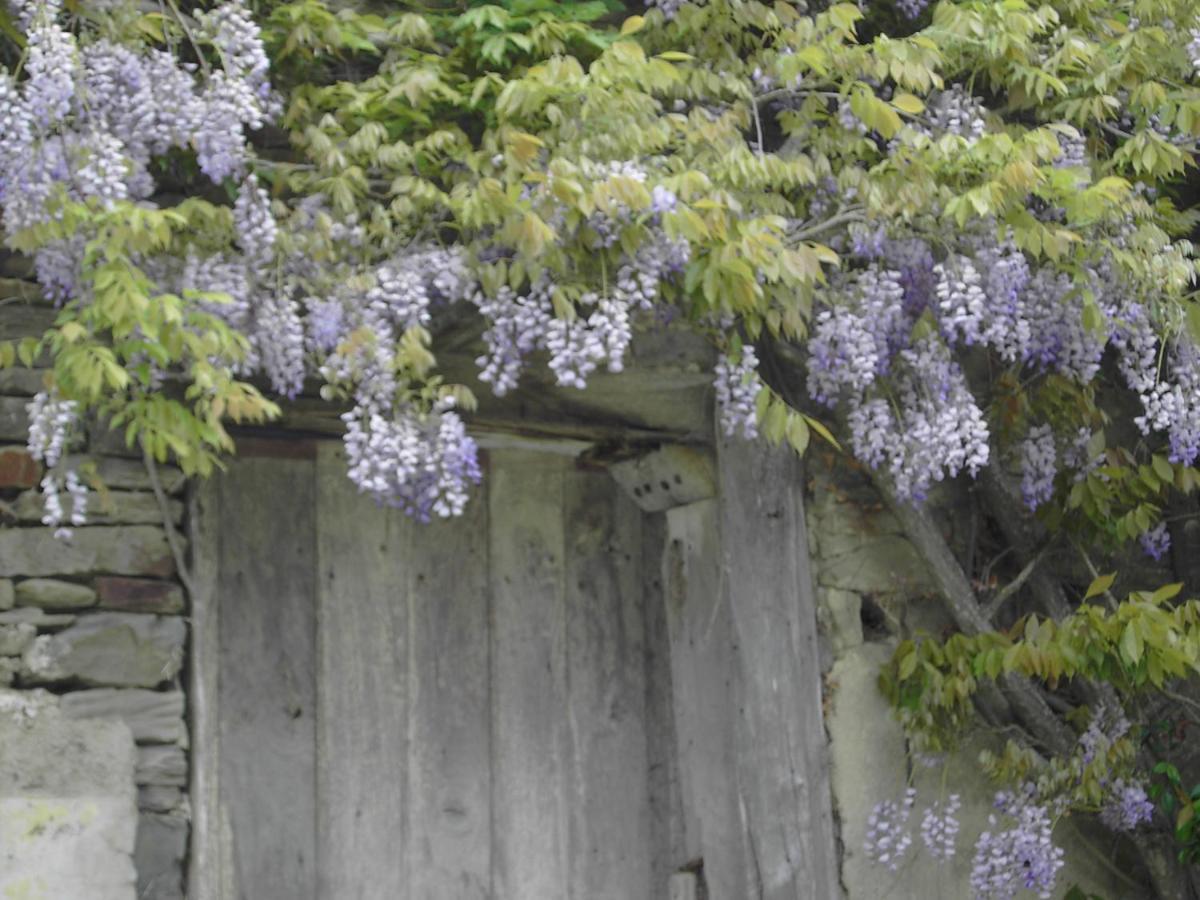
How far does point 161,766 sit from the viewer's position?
134 inches

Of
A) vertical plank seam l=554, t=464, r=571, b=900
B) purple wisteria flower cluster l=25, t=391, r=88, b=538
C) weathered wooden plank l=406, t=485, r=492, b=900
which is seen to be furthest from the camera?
vertical plank seam l=554, t=464, r=571, b=900

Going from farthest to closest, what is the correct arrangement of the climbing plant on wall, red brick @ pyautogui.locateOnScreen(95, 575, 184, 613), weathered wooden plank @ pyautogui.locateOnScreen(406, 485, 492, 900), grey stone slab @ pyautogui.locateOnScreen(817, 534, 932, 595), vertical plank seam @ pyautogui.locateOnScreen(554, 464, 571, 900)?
1. grey stone slab @ pyautogui.locateOnScreen(817, 534, 932, 595)
2. vertical plank seam @ pyautogui.locateOnScreen(554, 464, 571, 900)
3. weathered wooden plank @ pyautogui.locateOnScreen(406, 485, 492, 900)
4. red brick @ pyautogui.locateOnScreen(95, 575, 184, 613)
5. the climbing plant on wall

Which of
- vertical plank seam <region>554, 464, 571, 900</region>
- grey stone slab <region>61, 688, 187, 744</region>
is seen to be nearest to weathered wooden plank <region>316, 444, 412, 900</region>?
vertical plank seam <region>554, 464, 571, 900</region>

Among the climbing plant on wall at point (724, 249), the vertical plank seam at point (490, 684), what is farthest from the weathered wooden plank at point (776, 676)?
the vertical plank seam at point (490, 684)

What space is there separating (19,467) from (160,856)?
731 millimetres

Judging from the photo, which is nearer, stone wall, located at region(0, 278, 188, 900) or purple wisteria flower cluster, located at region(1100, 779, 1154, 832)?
stone wall, located at region(0, 278, 188, 900)

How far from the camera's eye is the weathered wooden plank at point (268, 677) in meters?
3.71

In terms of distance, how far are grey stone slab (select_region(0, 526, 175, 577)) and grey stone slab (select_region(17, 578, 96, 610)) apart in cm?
2

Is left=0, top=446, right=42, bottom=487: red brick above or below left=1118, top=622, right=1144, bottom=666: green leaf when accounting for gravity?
above

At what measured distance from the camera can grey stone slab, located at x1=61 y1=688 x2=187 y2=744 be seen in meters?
3.35

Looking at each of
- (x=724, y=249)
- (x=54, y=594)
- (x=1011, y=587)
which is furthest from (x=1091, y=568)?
(x=54, y=594)

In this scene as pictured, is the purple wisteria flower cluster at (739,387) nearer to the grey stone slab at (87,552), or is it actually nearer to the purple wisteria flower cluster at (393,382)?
the purple wisteria flower cluster at (393,382)

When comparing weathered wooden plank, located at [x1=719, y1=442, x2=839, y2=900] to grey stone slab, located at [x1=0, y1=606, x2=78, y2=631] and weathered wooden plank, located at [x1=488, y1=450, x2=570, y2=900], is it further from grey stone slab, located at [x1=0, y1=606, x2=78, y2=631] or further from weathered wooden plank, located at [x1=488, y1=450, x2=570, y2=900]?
grey stone slab, located at [x1=0, y1=606, x2=78, y2=631]

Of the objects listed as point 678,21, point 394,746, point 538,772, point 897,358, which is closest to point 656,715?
point 538,772
